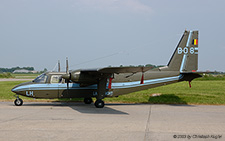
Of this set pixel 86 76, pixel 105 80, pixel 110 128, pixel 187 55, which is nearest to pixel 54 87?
pixel 86 76

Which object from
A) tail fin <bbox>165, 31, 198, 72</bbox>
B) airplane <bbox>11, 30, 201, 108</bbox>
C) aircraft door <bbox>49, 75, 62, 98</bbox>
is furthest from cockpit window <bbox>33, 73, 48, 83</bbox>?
tail fin <bbox>165, 31, 198, 72</bbox>

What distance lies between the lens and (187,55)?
1822 cm

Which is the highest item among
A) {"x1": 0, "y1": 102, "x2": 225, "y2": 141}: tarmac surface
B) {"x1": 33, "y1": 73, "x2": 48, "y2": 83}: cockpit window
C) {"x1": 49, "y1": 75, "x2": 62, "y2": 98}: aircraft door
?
{"x1": 33, "y1": 73, "x2": 48, "y2": 83}: cockpit window

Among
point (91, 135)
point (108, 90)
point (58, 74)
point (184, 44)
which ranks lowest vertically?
point (91, 135)

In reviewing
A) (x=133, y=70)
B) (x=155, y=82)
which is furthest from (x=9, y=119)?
(x=155, y=82)

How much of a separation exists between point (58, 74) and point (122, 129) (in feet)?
29.2

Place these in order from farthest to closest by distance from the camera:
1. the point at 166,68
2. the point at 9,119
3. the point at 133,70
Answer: the point at 166,68, the point at 133,70, the point at 9,119

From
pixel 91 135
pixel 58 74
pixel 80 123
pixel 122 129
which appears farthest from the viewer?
pixel 58 74

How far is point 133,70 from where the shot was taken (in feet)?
45.6

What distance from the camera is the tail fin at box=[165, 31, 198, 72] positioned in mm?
18125

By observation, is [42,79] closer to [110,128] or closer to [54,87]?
[54,87]

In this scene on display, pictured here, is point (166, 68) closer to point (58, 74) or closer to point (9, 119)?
point (58, 74)

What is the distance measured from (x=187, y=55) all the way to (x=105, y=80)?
21.6ft

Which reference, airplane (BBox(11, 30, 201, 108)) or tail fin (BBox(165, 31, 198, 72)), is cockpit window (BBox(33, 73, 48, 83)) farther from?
tail fin (BBox(165, 31, 198, 72))
